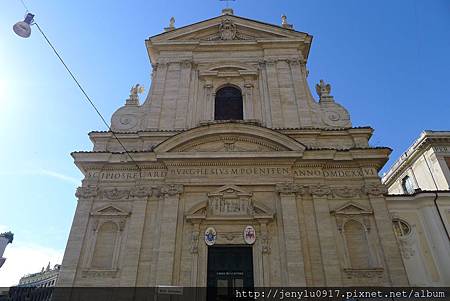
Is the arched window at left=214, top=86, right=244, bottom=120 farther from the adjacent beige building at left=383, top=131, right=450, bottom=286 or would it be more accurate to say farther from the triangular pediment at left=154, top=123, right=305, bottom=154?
the adjacent beige building at left=383, top=131, right=450, bottom=286

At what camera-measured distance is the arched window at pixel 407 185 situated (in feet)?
75.3

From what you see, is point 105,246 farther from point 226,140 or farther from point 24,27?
point 24,27

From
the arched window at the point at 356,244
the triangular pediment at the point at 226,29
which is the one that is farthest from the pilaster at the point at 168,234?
the triangular pediment at the point at 226,29

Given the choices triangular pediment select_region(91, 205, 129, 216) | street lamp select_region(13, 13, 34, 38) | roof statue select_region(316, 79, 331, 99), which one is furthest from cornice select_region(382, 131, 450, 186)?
street lamp select_region(13, 13, 34, 38)

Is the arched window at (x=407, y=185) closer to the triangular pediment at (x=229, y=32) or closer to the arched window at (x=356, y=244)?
the triangular pediment at (x=229, y=32)

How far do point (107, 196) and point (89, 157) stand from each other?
1.82 m

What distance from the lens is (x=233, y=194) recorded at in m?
13.0

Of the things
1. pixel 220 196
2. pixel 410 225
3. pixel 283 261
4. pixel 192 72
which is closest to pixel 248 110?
pixel 192 72

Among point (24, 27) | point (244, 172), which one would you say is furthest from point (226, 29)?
point (24, 27)

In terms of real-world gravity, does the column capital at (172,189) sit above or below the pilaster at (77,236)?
above

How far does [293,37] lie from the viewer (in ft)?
57.8

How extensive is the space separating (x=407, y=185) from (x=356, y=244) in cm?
1365

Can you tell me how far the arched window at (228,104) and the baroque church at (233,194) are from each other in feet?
0.20

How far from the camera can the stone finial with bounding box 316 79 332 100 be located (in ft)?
54.1
